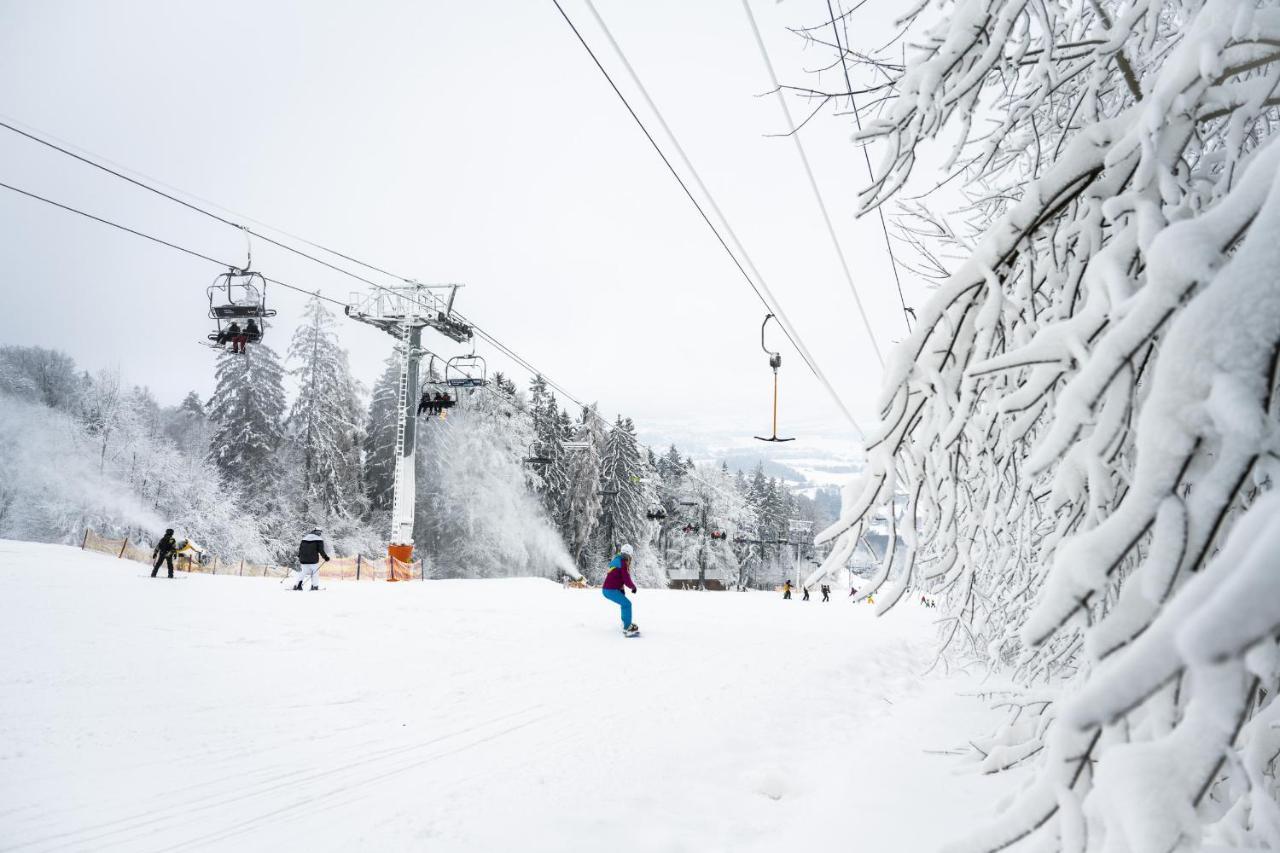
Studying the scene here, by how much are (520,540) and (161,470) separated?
22.7m

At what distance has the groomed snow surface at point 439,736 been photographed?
152 inches

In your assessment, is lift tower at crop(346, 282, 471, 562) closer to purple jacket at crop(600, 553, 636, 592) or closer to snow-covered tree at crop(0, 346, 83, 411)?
purple jacket at crop(600, 553, 636, 592)

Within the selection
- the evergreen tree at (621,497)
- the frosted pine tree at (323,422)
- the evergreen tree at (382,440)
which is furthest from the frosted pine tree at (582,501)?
the frosted pine tree at (323,422)

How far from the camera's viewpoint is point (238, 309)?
15.1 meters

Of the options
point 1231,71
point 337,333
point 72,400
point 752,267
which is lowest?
point 1231,71

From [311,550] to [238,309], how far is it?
19.7 ft

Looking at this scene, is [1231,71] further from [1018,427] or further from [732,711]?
[732,711]

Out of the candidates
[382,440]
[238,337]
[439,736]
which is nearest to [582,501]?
[382,440]

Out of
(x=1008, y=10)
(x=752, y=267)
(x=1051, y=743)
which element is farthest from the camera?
(x=752, y=267)

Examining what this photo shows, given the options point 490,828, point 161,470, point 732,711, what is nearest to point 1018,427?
point 490,828

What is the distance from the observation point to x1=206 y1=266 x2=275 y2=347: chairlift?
1467 centimetres

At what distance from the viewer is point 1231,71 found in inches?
54.5

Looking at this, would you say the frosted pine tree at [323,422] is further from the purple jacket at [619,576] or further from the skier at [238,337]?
the purple jacket at [619,576]

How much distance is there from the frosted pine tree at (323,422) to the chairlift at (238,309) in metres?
27.2
